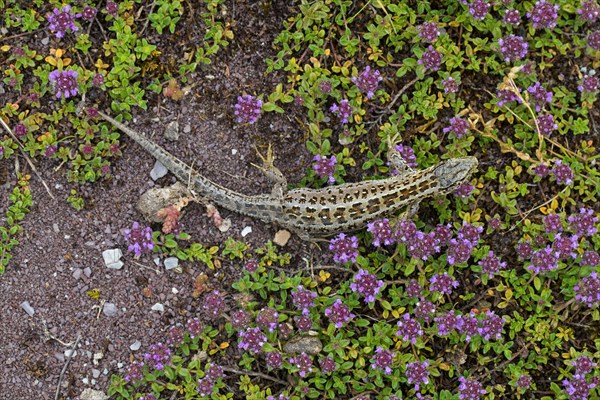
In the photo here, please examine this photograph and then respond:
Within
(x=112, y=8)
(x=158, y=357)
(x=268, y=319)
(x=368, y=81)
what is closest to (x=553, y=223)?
(x=368, y=81)

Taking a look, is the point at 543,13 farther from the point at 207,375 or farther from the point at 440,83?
the point at 207,375

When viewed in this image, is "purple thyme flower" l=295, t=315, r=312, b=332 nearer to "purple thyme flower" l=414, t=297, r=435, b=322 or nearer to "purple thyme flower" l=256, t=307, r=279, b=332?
"purple thyme flower" l=256, t=307, r=279, b=332

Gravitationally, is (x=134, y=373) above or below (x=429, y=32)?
below

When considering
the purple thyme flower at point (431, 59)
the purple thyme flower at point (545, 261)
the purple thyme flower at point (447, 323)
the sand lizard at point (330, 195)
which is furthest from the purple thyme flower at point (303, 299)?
the purple thyme flower at point (431, 59)

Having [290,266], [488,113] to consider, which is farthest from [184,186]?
[488,113]

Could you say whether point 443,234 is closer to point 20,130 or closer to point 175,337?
point 175,337

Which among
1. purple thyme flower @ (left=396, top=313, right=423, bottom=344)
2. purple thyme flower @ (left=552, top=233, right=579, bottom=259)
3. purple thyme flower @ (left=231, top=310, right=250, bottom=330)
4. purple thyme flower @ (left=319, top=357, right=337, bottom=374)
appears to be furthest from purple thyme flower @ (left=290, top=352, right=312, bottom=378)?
purple thyme flower @ (left=552, top=233, right=579, bottom=259)
